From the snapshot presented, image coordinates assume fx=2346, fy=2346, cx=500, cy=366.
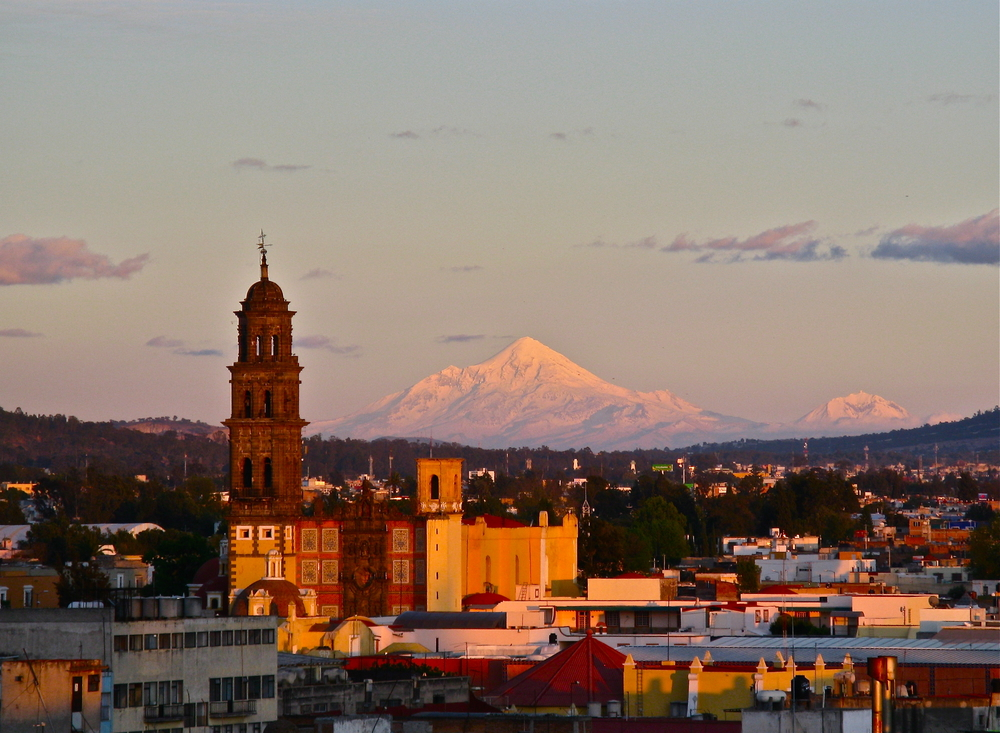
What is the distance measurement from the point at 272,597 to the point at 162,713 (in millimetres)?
50899

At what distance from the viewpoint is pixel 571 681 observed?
58.2 meters

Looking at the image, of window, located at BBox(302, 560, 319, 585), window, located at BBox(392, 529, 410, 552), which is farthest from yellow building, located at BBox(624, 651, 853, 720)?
window, located at BBox(302, 560, 319, 585)

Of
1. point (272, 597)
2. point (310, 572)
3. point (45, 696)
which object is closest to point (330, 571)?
point (310, 572)

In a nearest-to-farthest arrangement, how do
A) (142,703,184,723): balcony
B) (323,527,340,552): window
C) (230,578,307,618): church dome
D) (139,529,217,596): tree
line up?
(142,703,184,723): balcony
(230,578,307,618): church dome
(323,527,340,552): window
(139,529,217,596): tree

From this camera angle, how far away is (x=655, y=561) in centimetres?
15538

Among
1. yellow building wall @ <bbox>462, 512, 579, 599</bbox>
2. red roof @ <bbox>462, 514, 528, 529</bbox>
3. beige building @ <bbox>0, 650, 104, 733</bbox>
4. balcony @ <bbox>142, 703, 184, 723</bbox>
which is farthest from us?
red roof @ <bbox>462, 514, 528, 529</bbox>

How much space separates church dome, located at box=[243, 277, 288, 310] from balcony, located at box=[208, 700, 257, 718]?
6280 centimetres

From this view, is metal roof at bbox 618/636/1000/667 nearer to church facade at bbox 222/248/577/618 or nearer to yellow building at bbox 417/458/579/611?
yellow building at bbox 417/458/579/611

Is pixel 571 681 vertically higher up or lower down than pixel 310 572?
lower down

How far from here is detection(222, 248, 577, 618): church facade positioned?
10756 centimetres

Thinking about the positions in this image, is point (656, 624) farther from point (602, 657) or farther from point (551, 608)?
point (602, 657)

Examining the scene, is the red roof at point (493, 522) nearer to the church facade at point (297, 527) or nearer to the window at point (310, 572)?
the church facade at point (297, 527)

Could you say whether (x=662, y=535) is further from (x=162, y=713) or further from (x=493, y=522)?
(x=162, y=713)

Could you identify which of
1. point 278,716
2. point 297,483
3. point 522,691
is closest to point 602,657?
point 522,691
